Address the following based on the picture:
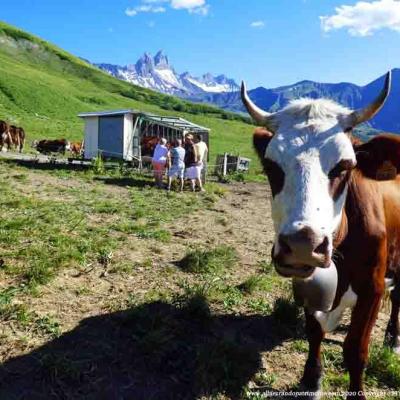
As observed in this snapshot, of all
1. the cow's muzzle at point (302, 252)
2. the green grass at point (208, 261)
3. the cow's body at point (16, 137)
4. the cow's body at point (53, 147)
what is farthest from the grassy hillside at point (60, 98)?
the cow's muzzle at point (302, 252)

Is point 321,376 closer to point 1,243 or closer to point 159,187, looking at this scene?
point 1,243

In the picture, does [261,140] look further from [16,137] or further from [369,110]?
[16,137]

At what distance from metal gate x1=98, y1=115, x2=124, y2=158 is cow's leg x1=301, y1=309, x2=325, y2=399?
19711 millimetres

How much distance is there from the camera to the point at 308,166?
3.15 metres

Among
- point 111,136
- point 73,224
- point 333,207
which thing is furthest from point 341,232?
point 111,136

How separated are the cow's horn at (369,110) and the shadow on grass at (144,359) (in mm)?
2455

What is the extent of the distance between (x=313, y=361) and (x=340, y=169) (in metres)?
2.02

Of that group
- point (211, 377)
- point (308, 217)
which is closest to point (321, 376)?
point (211, 377)

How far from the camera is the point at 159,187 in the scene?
16.2 meters

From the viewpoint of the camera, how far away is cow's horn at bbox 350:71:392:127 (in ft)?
10.9

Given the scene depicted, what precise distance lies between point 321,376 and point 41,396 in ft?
8.05

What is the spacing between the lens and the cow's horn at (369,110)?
3.33 meters

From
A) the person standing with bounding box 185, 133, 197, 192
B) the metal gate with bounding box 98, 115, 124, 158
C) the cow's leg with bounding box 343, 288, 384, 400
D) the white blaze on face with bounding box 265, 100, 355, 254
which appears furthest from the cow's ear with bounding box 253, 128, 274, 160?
the metal gate with bounding box 98, 115, 124, 158

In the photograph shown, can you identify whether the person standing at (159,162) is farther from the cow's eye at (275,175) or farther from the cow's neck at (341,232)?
the cow's eye at (275,175)
